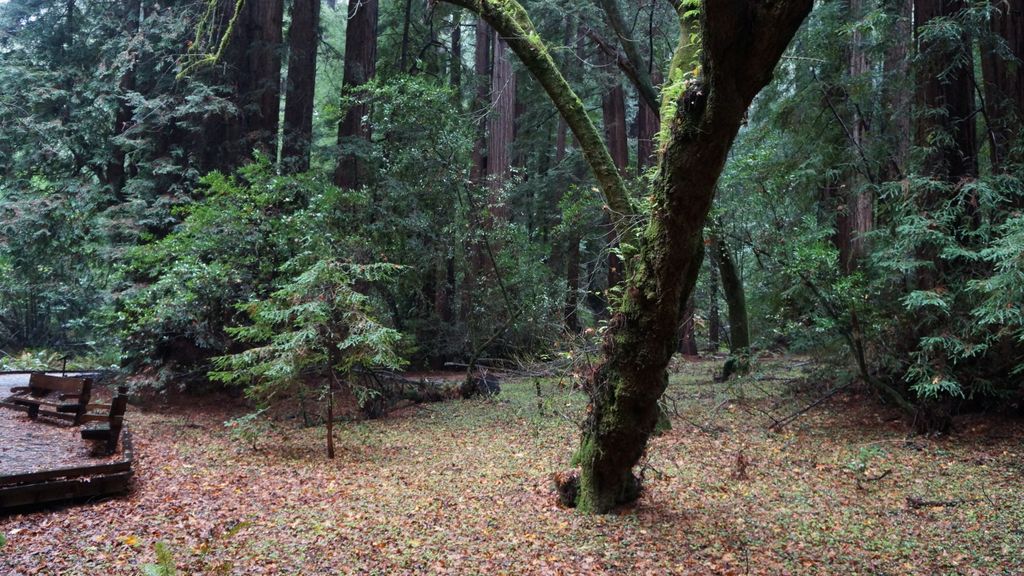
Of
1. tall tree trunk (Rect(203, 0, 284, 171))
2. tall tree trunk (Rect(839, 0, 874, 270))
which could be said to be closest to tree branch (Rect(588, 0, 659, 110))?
tall tree trunk (Rect(839, 0, 874, 270))

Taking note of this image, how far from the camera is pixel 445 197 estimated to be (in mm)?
12828

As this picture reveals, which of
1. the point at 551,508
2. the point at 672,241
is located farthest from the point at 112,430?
the point at 672,241

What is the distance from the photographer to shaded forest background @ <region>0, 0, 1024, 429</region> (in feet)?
24.3

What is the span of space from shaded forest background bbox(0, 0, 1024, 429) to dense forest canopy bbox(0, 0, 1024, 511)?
58 millimetres

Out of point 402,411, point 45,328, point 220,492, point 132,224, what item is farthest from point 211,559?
point 45,328

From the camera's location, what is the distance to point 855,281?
7.79m

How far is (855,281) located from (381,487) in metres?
6.01

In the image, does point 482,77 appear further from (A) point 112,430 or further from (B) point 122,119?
(A) point 112,430

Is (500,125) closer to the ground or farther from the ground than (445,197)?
farther from the ground

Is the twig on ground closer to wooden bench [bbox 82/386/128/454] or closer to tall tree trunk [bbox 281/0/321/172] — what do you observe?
wooden bench [bbox 82/386/128/454]

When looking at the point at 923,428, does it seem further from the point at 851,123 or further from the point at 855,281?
the point at 851,123

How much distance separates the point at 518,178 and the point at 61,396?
841cm

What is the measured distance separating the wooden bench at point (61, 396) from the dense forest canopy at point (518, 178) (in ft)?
4.27

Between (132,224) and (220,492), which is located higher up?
(132,224)
